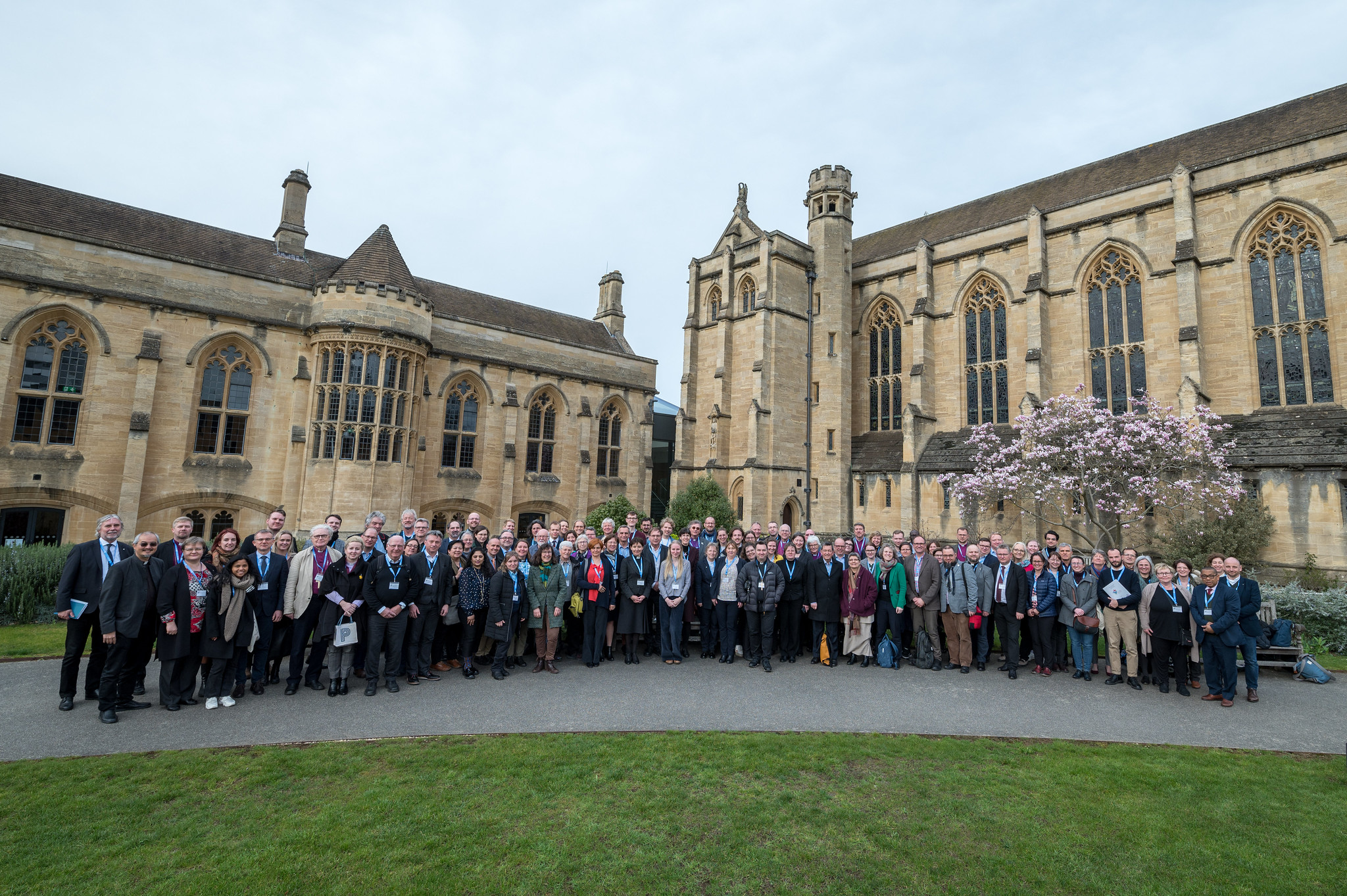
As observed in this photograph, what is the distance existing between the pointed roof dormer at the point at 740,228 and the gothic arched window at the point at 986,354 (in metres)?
9.51

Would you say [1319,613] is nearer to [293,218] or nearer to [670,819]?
[670,819]

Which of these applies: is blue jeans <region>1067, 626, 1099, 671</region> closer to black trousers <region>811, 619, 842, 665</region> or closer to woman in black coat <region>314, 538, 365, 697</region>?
black trousers <region>811, 619, 842, 665</region>

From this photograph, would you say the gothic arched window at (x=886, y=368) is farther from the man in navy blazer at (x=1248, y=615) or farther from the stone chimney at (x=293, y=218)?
the stone chimney at (x=293, y=218)

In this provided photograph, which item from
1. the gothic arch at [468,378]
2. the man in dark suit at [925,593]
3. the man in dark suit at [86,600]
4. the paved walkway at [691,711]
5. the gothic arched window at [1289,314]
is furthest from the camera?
the gothic arch at [468,378]

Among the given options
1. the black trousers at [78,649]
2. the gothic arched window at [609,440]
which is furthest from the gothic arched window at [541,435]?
the black trousers at [78,649]

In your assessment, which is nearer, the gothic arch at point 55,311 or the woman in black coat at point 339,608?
the woman in black coat at point 339,608

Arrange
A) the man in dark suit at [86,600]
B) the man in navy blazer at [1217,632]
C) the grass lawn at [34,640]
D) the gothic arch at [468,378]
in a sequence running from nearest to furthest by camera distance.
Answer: the man in dark suit at [86,600] < the man in navy blazer at [1217,632] < the grass lawn at [34,640] < the gothic arch at [468,378]

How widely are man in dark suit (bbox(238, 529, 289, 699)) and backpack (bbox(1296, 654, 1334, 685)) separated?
13399mm

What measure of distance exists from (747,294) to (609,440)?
355 inches

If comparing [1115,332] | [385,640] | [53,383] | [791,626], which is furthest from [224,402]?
[1115,332]

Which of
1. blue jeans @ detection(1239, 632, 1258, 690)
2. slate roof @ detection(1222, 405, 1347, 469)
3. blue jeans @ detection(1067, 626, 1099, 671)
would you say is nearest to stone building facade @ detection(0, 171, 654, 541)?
blue jeans @ detection(1067, 626, 1099, 671)

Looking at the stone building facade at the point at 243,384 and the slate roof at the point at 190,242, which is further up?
the slate roof at the point at 190,242

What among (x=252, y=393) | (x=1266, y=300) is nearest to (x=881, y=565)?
(x=1266, y=300)

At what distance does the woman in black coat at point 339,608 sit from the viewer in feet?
23.6
